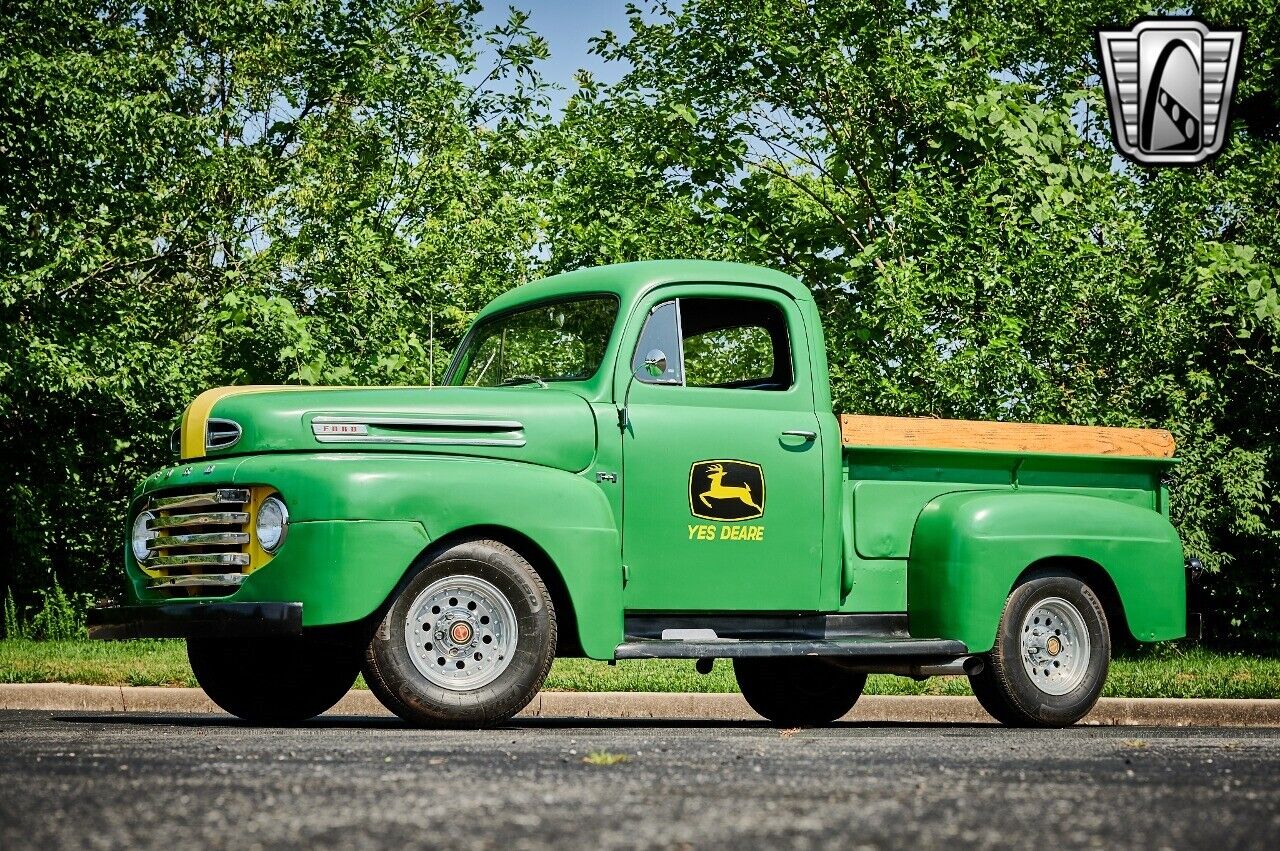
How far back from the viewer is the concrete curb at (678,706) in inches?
423

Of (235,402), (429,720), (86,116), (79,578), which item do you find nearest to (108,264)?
(86,116)

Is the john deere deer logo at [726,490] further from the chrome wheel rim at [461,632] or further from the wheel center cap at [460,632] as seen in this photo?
the wheel center cap at [460,632]

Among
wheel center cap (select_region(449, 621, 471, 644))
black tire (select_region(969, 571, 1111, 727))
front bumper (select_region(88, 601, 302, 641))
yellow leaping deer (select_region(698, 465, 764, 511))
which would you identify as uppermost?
yellow leaping deer (select_region(698, 465, 764, 511))

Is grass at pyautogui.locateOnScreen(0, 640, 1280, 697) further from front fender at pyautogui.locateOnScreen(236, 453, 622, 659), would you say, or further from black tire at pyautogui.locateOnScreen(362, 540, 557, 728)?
black tire at pyautogui.locateOnScreen(362, 540, 557, 728)

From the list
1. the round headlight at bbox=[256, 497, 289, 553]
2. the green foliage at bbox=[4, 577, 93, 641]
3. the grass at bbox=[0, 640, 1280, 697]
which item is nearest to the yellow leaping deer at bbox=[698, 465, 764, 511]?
the round headlight at bbox=[256, 497, 289, 553]

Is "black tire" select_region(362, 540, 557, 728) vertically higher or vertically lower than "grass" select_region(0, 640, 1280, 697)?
higher

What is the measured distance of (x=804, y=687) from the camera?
1033 centimetres

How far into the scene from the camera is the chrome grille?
756cm

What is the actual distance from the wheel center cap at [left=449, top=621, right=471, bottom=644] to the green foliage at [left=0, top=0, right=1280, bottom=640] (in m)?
7.99

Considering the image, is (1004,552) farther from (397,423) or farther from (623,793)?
(623,793)

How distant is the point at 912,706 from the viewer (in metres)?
11.0

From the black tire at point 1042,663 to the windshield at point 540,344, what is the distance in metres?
2.76

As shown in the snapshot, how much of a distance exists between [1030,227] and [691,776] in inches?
457

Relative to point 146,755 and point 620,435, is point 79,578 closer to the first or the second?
point 620,435
